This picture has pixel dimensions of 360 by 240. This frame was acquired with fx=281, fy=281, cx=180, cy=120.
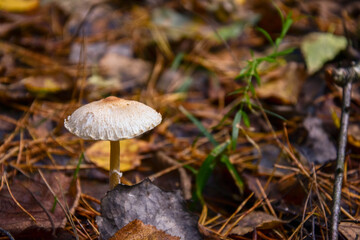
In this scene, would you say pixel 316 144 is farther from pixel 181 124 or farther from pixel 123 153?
pixel 123 153

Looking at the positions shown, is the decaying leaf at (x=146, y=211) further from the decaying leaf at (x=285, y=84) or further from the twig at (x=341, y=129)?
the decaying leaf at (x=285, y=84)

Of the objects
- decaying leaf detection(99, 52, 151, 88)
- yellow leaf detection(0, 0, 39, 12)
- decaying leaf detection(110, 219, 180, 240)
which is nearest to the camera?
decaying leaf detection(110, 219, 180, 240)

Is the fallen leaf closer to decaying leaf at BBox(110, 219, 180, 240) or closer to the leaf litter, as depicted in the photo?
the leaf litter

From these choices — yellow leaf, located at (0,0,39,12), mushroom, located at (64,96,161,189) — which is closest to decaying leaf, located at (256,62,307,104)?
mushroom, located at (64,96,161,189)

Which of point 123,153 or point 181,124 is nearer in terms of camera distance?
point 123,153

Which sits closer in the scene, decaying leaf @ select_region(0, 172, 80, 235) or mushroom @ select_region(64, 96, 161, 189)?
mushroom @ select_region(64, 96, 161, 189)

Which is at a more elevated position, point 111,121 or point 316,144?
point 111,121

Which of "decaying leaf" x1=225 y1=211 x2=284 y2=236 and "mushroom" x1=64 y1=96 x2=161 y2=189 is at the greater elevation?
"mushroom" x1=64 y1=96 x2=161 y2=189

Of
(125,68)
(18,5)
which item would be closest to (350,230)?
(125,68)
